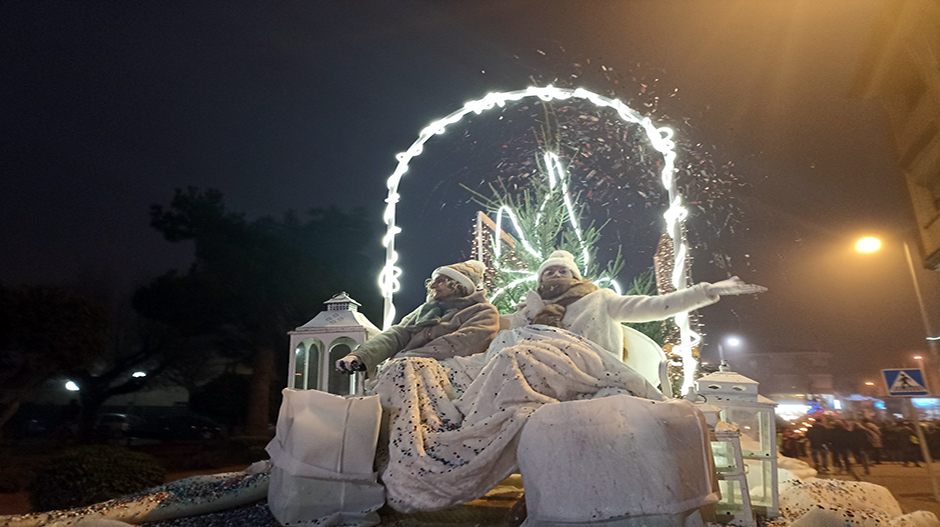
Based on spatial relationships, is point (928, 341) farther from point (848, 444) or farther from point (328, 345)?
point (328, 345)

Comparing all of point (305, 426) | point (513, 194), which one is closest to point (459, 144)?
point (513, 194)

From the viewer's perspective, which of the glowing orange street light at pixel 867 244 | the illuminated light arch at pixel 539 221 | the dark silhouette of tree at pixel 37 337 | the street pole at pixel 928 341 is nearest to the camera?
the illuminated light arch at pixel 539 221

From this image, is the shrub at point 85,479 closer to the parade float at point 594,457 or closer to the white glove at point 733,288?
the parade float at point 594,457

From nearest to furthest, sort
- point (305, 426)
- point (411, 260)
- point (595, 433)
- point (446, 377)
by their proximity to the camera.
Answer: point (595, 433), point (305, 426), point (446, 377), point (411, 260)

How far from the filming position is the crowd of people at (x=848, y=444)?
9289mm

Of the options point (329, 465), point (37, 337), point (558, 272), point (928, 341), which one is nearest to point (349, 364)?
point (329, 465)

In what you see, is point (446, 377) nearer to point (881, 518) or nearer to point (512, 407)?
point (512, 407)

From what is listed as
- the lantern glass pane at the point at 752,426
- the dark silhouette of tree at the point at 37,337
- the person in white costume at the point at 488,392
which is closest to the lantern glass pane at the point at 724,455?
the lantern glass pane at the point at 752,426

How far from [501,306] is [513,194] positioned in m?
1.19

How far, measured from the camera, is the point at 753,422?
3.15 meters

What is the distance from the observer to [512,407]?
108 inches

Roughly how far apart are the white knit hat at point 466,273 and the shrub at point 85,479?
3.45 meters

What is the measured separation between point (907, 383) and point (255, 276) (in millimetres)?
10346

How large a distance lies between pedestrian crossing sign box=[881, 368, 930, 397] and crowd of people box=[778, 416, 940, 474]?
9.06ft
